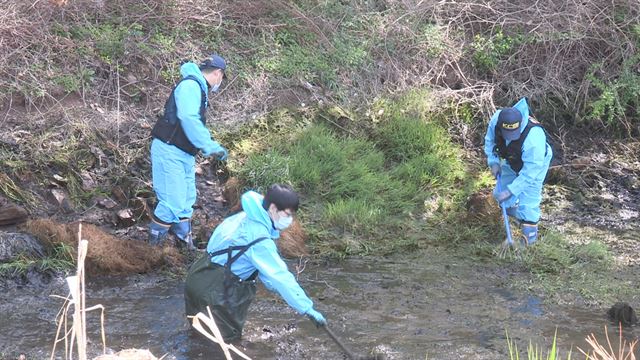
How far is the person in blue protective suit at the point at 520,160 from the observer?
7309 millimetres

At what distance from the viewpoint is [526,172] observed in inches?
291

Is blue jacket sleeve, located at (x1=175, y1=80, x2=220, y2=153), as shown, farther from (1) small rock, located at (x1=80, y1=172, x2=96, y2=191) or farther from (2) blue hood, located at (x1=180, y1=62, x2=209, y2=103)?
(1) small rock, located at (x1=80, y1=172, x2=96, y2=191)

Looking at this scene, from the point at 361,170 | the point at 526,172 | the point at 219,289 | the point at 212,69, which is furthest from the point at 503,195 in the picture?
the point at 219,289

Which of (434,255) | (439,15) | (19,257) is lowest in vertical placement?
(434,255)

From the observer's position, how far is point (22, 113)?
8.36 meters

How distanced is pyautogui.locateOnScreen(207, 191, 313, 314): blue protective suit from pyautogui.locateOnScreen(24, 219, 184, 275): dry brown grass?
6.05 ft

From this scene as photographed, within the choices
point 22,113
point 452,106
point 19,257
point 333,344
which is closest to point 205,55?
point 22,113

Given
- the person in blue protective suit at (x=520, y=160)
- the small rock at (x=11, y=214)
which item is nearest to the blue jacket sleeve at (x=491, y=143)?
the person in blue protective suit at (x=520, y=160)

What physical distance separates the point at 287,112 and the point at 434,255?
275cm

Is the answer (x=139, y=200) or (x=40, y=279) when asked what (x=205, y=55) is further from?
(x=40, y=279)

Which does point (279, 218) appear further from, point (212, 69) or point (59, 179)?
point (59, 179)

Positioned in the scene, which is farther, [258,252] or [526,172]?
[526,172]

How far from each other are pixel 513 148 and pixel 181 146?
3.18m

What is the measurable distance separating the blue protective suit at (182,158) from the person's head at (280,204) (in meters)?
1.97
